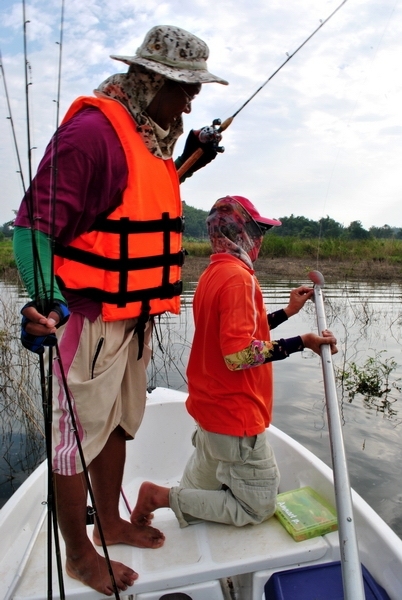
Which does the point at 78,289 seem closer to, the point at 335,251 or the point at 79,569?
the point at 79,569

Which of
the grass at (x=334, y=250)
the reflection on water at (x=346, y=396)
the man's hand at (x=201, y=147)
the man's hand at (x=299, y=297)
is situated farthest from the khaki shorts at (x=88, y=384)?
the grass at (x=334, y=250)

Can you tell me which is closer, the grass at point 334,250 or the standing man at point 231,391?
the standing man at point 231,391

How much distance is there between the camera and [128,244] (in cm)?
192

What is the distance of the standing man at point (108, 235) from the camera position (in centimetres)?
178

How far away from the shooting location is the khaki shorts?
1.88 metres

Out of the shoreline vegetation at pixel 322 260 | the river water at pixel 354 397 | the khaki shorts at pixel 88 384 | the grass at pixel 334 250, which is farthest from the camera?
the grass at pixel 334 250

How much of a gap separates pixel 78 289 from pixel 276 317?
1414mm

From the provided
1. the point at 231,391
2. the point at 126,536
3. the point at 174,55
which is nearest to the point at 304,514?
the point at 231,391

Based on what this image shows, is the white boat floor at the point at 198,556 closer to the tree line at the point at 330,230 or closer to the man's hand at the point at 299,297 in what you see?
the man's hand at the point at 299,297

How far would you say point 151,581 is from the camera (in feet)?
6.72

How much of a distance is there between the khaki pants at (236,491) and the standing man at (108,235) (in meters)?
0.46

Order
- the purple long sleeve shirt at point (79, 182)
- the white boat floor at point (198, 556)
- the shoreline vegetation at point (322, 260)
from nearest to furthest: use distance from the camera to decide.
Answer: the purple long sleeve shirt at point (79, 182)
the white boat floor at point (198, 556)
the shoreline vegetation at point (322, 260)

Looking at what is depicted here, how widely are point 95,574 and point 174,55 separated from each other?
2.00 m

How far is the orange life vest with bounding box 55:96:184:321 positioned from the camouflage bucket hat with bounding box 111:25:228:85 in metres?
0.21
